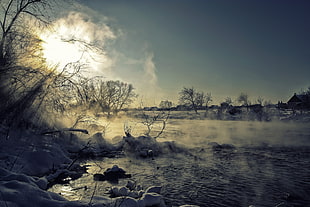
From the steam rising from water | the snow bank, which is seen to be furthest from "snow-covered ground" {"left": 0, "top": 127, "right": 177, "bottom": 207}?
the steam rising from water

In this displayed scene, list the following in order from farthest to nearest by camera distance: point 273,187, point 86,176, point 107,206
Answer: point 86,176, point 273,187, point 107,206

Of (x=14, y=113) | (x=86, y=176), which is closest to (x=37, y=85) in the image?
(x=14, y=113)

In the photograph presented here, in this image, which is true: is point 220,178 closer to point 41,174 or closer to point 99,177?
point 99,177

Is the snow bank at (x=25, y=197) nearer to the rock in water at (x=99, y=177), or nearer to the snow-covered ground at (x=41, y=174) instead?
the snow-covered ground at (x=41, y=174)

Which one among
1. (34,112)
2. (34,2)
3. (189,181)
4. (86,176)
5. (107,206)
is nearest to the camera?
(107,206)

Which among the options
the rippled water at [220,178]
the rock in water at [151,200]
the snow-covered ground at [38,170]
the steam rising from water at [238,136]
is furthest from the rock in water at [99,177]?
the steam rising from water at [238,136]

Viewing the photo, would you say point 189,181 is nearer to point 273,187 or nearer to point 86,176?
point 273,187

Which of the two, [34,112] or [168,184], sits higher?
[34,112]

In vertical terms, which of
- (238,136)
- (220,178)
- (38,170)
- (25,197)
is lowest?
(220,178)

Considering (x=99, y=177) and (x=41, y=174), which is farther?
(x=99, y=177)

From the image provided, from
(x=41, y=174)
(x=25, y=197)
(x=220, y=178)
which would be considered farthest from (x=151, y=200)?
(x=41, y=174)

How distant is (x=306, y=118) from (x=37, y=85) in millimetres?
32485

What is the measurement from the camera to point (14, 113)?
939 centimetres

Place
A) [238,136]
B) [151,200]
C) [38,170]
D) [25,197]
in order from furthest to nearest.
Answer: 1. [238,136]
2. [38,170]
3. [151,200]
4. [25,197]
